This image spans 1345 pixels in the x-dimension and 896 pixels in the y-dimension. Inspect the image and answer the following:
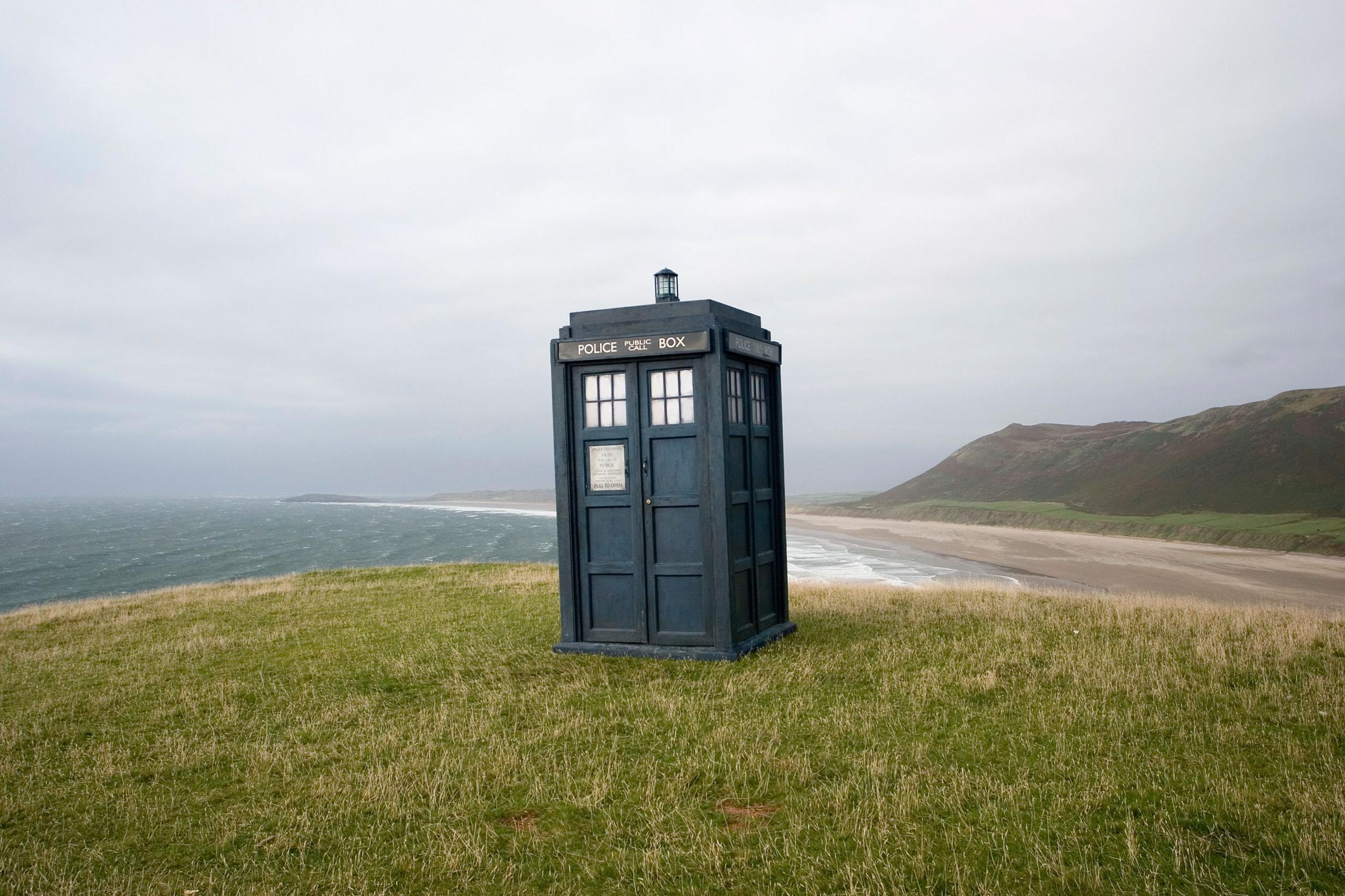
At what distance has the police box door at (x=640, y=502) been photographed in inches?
376

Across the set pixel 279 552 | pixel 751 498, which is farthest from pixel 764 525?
pixel 279 552

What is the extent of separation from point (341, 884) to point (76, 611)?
14.3 m

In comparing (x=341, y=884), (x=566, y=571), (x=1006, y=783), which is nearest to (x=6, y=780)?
(x=341, y=884)

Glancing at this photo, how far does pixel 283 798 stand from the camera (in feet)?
18.2

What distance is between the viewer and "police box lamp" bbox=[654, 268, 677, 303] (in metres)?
10.0

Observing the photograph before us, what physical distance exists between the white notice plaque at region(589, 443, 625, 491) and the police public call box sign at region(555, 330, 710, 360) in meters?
1.06

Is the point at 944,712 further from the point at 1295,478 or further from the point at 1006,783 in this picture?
the point at 1295,478

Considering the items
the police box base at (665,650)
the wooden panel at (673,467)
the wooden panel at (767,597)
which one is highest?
the wooden panel at (673,467)

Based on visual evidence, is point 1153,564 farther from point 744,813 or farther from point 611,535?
point 744,813

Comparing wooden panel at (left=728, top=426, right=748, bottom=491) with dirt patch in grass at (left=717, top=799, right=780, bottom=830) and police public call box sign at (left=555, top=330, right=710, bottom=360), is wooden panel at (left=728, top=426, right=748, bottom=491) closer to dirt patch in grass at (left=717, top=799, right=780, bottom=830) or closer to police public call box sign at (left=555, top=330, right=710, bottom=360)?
police public call box sign at (left=555, top=330, right=710, bottom=360)

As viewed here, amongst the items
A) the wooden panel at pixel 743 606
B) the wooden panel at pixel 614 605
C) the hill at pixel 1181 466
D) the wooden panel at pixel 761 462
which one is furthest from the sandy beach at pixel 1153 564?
the wooden panel at pixel 614 605

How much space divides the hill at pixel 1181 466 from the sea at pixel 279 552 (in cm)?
2642

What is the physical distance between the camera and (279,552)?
232 feet

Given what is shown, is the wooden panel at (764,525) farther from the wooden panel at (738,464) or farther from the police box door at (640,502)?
the police box door at (640,502)
